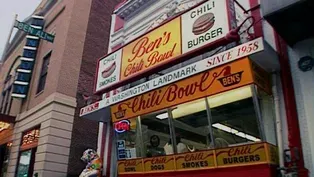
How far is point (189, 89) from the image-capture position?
7719 millimetres

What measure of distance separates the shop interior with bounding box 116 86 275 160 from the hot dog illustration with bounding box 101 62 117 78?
1.96 m

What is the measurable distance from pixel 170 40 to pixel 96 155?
4329 mm

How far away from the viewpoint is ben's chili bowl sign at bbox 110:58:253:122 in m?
6.77

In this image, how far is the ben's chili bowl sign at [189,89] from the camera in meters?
6.77

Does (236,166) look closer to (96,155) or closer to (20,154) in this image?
(96,155)

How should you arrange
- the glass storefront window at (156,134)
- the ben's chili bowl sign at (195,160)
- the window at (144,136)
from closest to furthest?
1. the ben's chili bowl sign at (195,160)
2. the glass storefront window at (156,134)
3. the window at (144,136)

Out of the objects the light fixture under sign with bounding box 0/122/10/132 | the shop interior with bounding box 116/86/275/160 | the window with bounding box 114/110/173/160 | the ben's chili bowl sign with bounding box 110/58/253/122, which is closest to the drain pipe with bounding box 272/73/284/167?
the shop interior with bounding box 116/86/275/160

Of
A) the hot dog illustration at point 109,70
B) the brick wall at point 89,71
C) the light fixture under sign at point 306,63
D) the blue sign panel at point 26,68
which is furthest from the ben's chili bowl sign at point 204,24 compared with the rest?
the blue sign panel at point 26,68

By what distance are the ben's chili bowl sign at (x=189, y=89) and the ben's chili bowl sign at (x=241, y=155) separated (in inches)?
49.4

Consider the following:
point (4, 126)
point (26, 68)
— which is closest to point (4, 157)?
point (4, 126)

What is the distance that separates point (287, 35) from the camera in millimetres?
6883

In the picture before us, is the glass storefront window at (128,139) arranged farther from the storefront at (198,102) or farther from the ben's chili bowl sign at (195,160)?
the ben's chili bowl sign at (195,160)

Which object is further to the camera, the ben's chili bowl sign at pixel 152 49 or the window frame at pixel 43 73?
the window frame at pixel 43 73

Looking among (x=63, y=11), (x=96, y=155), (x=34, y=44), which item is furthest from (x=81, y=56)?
(x=96, y=155)
